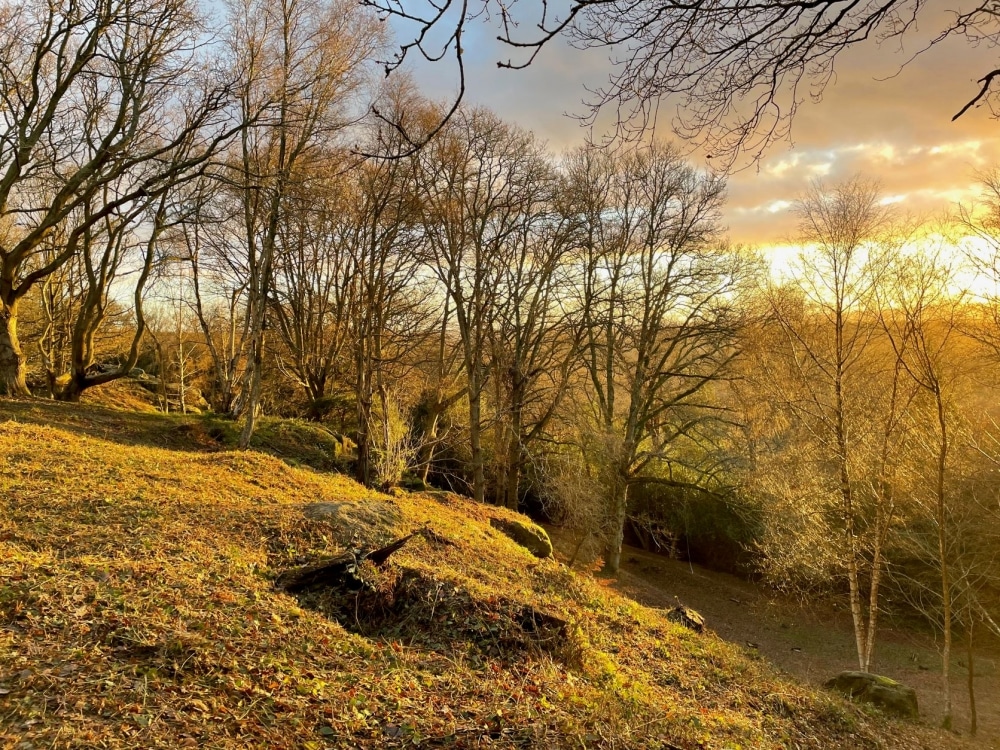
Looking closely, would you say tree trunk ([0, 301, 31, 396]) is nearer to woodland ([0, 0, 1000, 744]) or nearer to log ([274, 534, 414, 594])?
woodland ([0, 0, 1000, 744])

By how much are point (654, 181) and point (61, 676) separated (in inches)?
759

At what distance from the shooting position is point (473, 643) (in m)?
4.92

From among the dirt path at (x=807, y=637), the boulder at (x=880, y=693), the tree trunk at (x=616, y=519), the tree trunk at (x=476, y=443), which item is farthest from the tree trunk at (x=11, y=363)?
the boulder at (x=880, y=693)

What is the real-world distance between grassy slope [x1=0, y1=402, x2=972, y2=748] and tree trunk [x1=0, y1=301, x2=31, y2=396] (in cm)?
456

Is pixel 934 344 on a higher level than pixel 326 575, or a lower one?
higher

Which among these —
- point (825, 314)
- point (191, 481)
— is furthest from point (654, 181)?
point (191, 481)

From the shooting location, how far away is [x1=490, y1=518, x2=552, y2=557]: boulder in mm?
13375

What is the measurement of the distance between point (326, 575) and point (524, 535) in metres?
8.78

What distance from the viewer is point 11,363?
11.9 metres

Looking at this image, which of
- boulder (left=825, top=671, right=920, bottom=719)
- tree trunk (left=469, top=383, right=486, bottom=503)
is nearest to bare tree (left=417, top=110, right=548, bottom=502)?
tree trunk (left=469, top=383, right=486, bottom=503)

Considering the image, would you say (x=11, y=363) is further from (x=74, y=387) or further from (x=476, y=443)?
(x=476, y=443)

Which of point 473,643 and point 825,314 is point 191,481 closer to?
point 473,643

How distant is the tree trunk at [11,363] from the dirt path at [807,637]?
612 inches

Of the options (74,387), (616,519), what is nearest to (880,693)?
(616,519)
